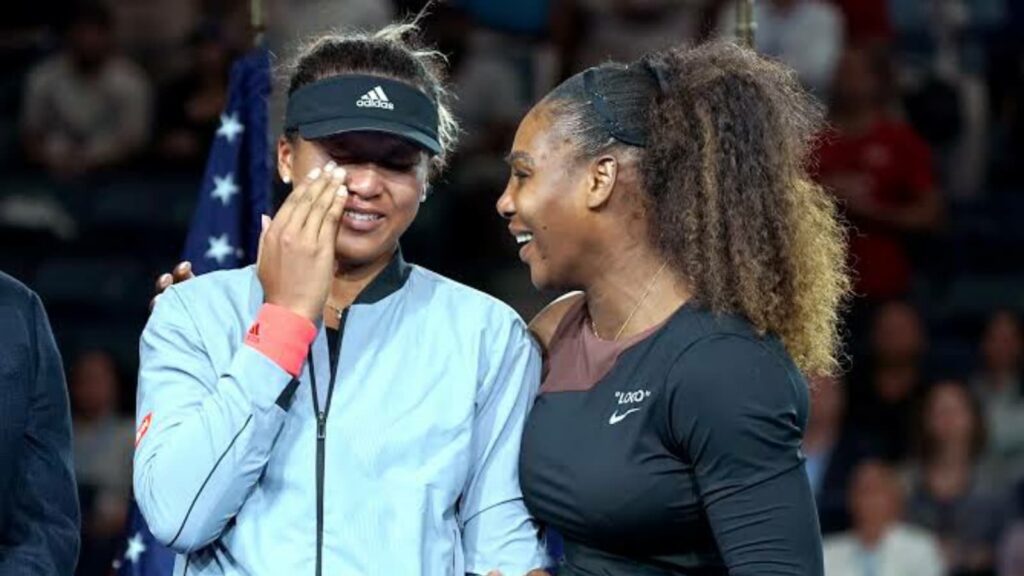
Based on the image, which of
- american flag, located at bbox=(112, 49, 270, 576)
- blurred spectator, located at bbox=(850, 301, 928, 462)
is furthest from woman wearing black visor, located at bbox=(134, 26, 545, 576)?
blurred spectator, located at bbox=(850, 301, 928, 462)

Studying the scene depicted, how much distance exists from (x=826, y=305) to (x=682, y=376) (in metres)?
0.33

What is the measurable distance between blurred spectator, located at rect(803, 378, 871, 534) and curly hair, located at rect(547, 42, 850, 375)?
3.77 metres

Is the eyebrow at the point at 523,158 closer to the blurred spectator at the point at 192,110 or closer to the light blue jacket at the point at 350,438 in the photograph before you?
the light blue jacket at the point at 350,438

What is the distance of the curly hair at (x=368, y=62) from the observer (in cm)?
332

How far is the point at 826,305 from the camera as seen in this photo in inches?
130

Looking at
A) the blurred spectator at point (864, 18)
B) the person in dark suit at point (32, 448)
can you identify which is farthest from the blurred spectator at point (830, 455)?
the person in dark suit at point (32, 448)

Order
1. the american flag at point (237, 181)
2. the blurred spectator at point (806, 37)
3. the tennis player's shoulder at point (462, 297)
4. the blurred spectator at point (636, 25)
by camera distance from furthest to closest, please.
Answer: the blurred spectator at point (636, 25) < the blurred spectator at point (806, 37) < the american flag at point (237, 181) < the tennis player's shoulder at point (462, 297)

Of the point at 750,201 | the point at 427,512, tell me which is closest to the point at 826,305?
the point at 750,201

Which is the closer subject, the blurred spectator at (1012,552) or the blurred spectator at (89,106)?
the blurred spectator at (1012,552)

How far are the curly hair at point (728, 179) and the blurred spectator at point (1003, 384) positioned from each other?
445 centimetres

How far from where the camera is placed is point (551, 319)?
11.6 ft

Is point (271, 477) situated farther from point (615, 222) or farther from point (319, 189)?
point (615, 222)

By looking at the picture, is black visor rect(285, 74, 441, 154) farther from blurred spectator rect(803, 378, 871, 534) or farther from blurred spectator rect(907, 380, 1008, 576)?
blurred spectator rect(907, 380, 1008, 576)

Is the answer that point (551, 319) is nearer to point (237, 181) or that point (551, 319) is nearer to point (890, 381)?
point (237, 181)
